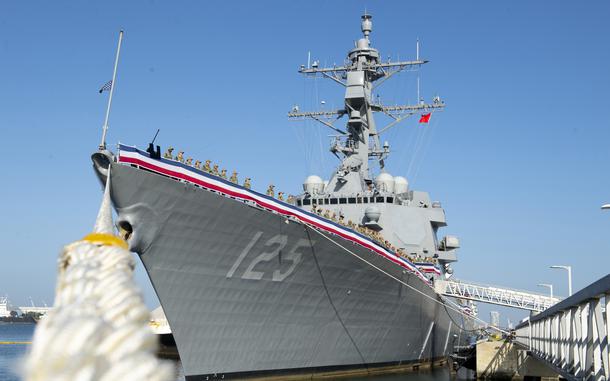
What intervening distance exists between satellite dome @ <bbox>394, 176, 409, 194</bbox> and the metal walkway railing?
13292 mm

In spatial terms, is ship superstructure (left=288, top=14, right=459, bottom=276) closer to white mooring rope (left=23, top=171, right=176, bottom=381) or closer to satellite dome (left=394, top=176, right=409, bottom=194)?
satellite dome (left=394, top=176, right=409, bottom=194)

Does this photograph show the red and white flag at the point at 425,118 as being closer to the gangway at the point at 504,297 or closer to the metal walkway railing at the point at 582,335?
the gangway at the point at 504,297

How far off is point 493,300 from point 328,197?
8.05 metres

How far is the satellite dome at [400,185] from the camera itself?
28.1 m

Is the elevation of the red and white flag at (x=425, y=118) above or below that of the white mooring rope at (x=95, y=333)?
above

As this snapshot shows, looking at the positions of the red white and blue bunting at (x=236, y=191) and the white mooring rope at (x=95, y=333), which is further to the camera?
the red white and blue bunting at (x=236, y=191)

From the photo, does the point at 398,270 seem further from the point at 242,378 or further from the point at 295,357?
the point at 242,378

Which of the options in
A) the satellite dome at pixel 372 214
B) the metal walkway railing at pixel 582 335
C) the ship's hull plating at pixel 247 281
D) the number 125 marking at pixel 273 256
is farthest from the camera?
the satellite dome at pixel 372 214

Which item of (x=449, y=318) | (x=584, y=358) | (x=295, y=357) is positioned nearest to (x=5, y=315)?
(x=449, y=318)

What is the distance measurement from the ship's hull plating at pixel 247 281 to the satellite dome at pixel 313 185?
7393mm

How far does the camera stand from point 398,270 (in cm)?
2084

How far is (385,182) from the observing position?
27297 millimetres

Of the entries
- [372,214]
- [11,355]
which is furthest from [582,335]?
[372,214]

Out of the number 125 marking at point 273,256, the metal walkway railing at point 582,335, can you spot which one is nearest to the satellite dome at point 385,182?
the number 125 marking at point 273,256
